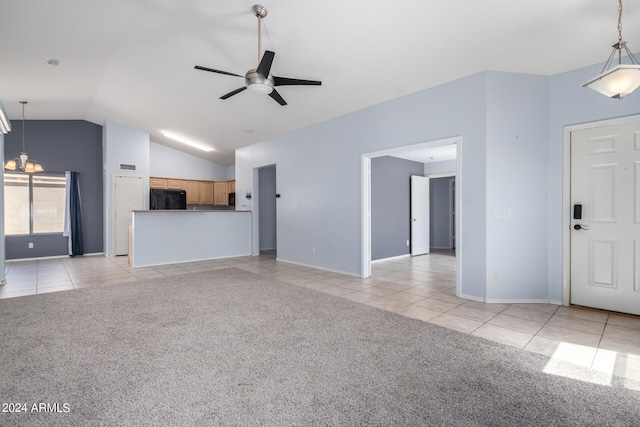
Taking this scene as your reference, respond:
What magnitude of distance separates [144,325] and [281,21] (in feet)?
11.3

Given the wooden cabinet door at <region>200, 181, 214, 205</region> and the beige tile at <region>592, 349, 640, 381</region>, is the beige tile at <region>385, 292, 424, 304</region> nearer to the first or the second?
the beige tile at <region>592, 349, 640, 381</region>

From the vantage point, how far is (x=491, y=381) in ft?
6.45

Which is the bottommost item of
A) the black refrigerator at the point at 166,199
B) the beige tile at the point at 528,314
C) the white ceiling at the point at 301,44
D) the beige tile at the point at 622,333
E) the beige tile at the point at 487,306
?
the beige tile at the point at 528,314

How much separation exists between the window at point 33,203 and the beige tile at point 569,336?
10.1 metres

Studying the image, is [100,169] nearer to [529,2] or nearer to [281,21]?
[281,21]

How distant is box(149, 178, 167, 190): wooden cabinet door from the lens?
893 centimetres

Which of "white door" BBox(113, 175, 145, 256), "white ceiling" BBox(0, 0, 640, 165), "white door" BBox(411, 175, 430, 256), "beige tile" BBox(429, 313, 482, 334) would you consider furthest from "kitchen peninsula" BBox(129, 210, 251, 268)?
"beige tile" BBox(429, 313, 482, 334)

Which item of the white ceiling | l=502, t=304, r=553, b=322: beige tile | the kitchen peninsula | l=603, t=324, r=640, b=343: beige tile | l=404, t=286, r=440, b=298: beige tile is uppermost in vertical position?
the white ceiling

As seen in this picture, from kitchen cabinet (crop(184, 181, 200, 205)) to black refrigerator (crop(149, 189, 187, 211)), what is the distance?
3.53 ft

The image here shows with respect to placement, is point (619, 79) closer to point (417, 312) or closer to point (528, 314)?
point (528, 314)

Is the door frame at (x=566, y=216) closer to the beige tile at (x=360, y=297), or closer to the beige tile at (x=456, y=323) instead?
the beige tile at (x=456, y=323)

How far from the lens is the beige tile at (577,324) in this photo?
2832 mm

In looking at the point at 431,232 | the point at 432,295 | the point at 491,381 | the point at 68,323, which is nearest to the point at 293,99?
the point at 432,295

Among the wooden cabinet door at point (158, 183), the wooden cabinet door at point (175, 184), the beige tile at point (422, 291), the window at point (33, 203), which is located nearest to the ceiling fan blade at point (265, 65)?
the beige tile at point (422, 291)
